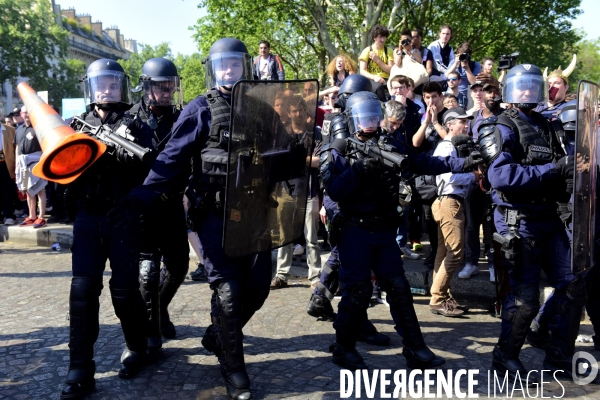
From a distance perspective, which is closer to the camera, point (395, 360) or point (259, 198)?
point (259, 198)

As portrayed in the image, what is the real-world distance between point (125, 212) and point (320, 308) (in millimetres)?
2092

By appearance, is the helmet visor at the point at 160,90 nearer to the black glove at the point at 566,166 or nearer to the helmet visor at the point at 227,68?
the helmet visor at the point at 227,68

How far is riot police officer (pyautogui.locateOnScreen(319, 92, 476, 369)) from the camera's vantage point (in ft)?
13.7

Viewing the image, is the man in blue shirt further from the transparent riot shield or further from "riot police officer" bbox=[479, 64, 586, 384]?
the transparent riot shield

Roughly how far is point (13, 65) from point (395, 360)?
46981 millimetres

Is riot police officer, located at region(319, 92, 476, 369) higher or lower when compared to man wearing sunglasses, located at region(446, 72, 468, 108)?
lower

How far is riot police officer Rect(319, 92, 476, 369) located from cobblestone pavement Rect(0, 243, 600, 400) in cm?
24

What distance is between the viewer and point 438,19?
24.3 metres

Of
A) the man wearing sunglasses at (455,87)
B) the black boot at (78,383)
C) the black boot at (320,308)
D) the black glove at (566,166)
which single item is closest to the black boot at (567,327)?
the black glove at (566,166)

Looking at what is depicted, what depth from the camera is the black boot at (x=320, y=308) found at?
5.22 meters

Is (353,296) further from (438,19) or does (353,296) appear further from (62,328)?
(438,19)

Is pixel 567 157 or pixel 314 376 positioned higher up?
pixel 567 157

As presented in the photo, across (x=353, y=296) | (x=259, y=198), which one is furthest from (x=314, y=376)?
(x=259, y=198)

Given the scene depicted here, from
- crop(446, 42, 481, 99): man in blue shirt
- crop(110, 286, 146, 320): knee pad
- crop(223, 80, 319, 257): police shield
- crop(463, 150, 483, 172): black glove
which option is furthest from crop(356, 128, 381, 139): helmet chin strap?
crop(446, 42, 481, 99): man in blue shirt
